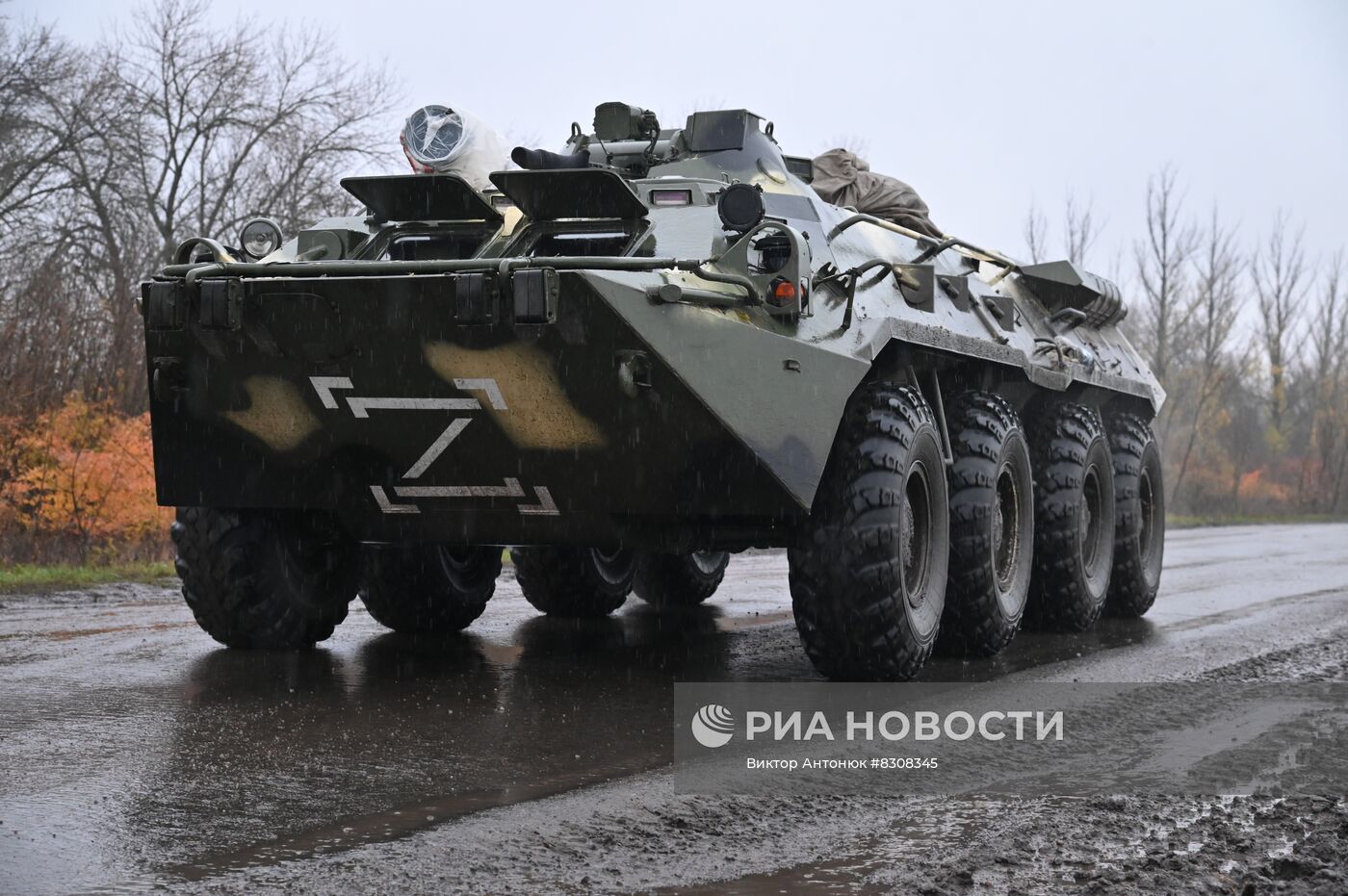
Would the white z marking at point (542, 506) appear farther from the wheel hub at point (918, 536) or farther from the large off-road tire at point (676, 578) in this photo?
the large off-road tire at point (676, 578)

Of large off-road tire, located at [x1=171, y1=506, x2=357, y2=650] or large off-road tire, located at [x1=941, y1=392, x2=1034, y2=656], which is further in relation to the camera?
large off-road tire, located at [x1=941, y1=392, x2=1034, y2=656]

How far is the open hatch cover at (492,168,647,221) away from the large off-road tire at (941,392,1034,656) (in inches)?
75.1

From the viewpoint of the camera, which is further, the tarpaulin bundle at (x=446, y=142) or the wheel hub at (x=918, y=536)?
the tarpaulin bundle at (x=446, y=142)

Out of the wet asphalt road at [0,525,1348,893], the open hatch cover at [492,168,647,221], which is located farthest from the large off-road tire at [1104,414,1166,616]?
the open hatch cover at [492,168,647,221]

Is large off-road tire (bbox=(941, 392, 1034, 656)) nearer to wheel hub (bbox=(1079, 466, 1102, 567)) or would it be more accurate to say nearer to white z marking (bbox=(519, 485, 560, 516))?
wheel hub (bbox=(1079, 466, 1102, 567))

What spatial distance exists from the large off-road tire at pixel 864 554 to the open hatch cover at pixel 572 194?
→ 3.68 ft

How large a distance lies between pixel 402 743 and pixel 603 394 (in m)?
1.34

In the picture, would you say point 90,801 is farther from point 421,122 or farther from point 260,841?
point 421,122

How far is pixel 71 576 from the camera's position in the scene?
10797 mm

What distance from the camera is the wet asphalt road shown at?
362 centimetres

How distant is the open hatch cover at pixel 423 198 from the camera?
6375 millimetres

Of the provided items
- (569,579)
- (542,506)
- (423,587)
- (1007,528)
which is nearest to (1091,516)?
(1007,528)

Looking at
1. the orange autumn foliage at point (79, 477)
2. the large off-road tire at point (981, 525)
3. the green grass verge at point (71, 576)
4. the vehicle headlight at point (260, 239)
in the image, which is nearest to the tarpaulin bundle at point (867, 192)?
the large off-road tire at point (981, 525)

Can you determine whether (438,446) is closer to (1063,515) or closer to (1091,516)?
(1063,515)
